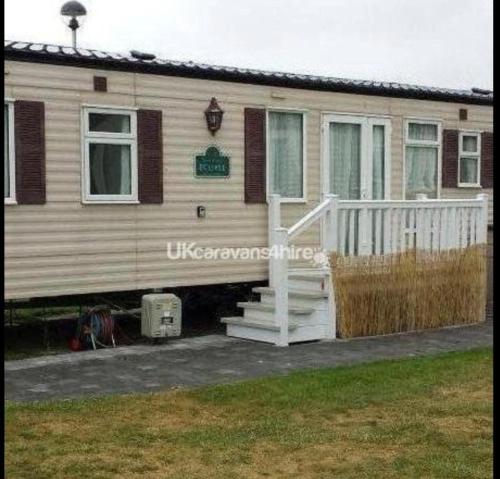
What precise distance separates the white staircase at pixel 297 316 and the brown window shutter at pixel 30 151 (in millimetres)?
2673

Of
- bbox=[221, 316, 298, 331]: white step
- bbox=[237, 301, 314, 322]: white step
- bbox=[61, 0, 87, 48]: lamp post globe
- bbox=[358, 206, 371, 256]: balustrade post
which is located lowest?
bbox=[221, 316, 298, 331]: white step

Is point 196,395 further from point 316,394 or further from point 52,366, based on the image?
point 52,366

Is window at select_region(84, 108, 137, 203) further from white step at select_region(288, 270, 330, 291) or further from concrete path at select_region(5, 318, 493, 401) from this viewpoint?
white step at select_region(288, 270, 330, 291)

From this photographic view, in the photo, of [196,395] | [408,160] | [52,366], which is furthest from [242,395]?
[408,160]

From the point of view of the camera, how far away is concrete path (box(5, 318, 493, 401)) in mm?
7047

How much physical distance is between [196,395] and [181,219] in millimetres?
3538

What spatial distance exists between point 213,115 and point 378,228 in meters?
2.36

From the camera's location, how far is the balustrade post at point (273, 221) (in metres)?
10.2

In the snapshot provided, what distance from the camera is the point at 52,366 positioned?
7.95 m

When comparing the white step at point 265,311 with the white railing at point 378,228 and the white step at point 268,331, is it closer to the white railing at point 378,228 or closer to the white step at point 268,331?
the white step at point 268,331

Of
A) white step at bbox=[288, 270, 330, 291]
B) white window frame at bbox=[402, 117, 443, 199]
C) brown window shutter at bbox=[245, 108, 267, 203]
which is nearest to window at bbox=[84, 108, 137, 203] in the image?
brown window shutter at bbox=[245, 108, 267, 203]

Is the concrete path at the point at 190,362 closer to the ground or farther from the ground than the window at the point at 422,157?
closer to the ground

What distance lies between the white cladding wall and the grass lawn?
281cm
